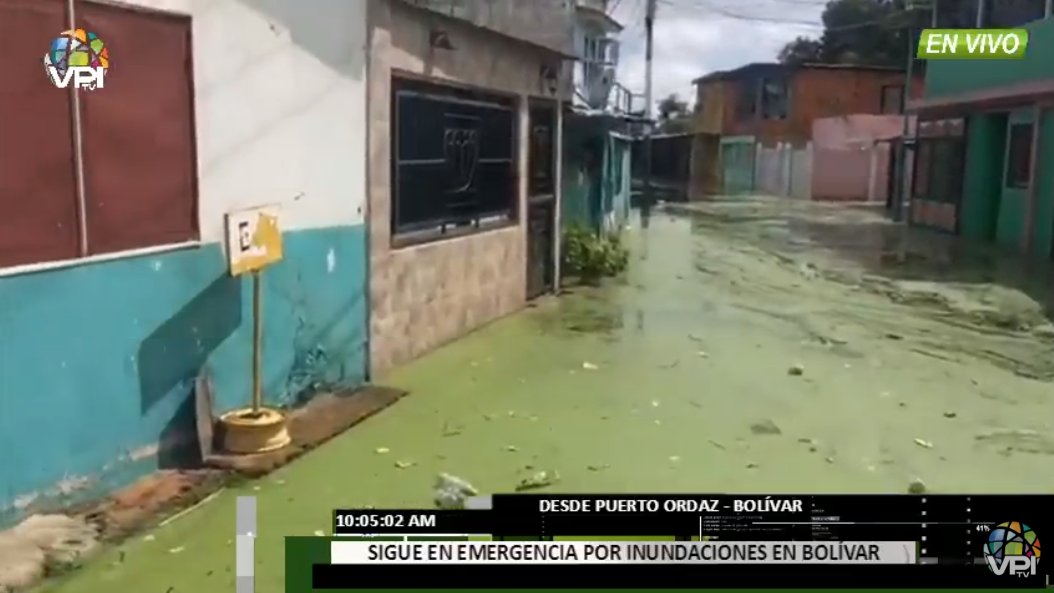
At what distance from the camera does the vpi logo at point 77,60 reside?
398 centimetres

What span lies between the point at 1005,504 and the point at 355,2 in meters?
4.90

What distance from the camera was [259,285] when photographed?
526 centimetres

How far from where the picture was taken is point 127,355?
4.43 m

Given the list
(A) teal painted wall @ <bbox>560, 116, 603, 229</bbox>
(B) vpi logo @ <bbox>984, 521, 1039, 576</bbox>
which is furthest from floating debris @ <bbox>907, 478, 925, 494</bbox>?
(A) teal painted wall @ <bbox>560, 116, 603, 229</bbox>

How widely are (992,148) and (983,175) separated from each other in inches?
21.0

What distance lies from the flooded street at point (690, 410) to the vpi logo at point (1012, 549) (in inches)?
73.6

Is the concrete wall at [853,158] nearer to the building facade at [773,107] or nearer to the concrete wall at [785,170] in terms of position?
the concrete wall at [785,170]

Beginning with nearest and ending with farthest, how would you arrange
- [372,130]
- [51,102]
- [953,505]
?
[953,505] → [51,102] → [372,130]

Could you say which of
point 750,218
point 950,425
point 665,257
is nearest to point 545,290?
point 665,257

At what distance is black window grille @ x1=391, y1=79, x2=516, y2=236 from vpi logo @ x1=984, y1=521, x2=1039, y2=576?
5.04m

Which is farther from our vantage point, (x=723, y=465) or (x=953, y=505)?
(x=723, y=465)

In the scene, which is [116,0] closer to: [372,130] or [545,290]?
[372,130]

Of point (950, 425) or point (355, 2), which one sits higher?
point (355, 2)

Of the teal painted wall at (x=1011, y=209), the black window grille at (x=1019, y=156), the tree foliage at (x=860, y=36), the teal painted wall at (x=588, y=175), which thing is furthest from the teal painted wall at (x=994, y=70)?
the tree foliage at (x=860, y=36)
